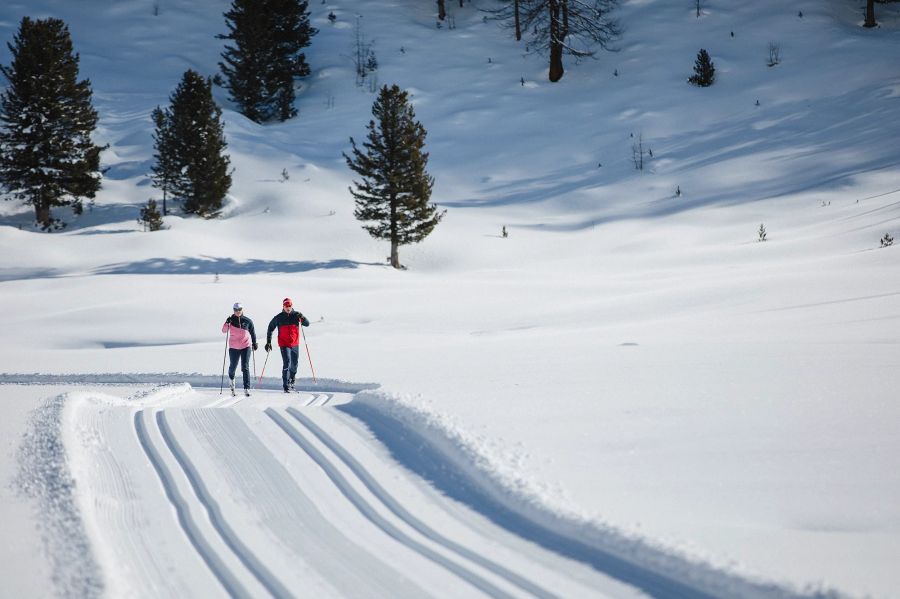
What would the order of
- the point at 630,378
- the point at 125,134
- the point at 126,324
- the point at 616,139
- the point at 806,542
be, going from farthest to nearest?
1. the point at 125,134
2. the point at 616,139
3. the point at 126,324
4. the point at 630,378
5. the point at 806,542

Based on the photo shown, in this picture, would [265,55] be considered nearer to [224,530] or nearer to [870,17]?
[870,17]

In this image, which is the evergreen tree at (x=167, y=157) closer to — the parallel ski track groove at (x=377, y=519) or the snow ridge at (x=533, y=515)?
the parallel ski track groove at (x=377, y=519)

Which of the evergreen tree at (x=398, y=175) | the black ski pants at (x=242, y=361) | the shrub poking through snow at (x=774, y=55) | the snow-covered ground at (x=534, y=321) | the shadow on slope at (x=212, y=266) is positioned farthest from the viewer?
the shrub poking through snow at (x=774, y=55)

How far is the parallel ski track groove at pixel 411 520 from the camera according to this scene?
3.92 meters

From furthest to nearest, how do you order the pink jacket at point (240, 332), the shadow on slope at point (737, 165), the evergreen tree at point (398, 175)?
the shadow on slope at point (737, 165) < the evergreen tree at point (398, 175) < the pink jacket at point (240, 332)

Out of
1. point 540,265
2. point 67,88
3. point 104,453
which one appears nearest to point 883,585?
point 104,453

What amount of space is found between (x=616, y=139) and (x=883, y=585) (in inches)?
1203

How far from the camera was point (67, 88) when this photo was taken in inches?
1104

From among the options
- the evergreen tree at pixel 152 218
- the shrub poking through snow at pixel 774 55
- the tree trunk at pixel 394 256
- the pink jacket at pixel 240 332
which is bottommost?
the pink jacket at pixel 240 332

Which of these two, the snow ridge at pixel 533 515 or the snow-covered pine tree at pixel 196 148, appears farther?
the snow-covered pine tree at pixel 196 148

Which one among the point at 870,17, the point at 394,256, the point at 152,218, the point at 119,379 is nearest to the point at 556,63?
the point at 870,17

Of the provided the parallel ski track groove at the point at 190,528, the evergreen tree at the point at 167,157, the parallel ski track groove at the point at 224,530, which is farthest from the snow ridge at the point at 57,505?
the evergreen tree at the point at 167,157

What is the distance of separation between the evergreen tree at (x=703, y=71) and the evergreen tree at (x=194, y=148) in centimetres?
2437

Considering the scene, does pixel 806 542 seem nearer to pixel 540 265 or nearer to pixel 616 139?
pixel 540 265
